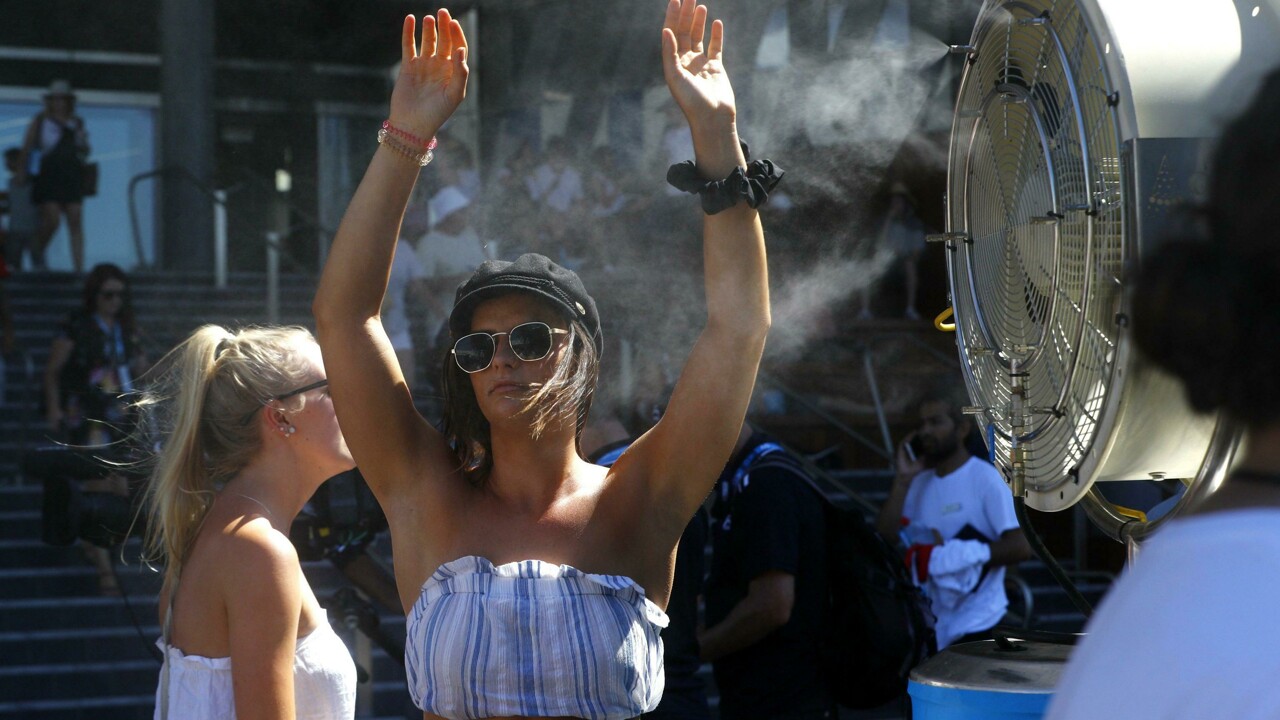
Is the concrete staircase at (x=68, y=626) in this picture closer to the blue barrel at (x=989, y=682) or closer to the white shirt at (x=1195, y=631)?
the blue barrel at (x=989, y=682)

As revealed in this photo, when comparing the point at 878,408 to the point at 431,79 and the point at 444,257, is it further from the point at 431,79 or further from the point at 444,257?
the point at 431,79

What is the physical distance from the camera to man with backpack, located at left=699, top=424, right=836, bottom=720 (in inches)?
142

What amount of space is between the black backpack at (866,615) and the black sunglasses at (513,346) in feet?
6.38

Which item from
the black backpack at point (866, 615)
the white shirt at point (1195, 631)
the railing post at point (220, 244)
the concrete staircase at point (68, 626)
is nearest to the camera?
the white shirt at point (1195, 631)

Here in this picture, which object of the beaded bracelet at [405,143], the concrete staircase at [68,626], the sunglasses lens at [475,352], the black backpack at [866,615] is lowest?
the concrete staircase at [68,626]

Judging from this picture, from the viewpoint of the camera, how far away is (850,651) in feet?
11.9

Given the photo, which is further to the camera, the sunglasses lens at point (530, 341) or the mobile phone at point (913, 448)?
the mobile phone at point (913, 448)

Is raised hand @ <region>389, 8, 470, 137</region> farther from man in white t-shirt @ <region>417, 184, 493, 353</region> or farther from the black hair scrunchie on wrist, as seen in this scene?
man in white t-shirt @ <region>417, 184, 493, 353</region>

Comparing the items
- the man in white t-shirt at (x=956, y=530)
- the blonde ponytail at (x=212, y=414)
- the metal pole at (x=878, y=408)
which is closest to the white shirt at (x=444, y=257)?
the metal pole at (x=878, y=408)

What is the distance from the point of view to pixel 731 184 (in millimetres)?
1756

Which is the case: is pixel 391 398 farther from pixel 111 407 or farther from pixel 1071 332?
pixel 111 407

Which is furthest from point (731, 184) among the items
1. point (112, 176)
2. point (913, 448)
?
point (112, 176)

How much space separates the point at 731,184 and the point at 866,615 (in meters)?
2.12

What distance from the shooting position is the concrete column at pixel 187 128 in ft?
39.5
